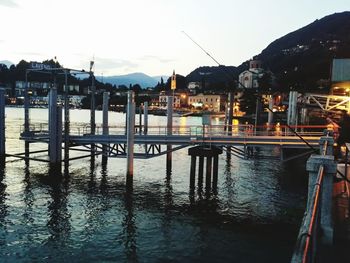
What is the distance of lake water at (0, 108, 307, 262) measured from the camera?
14.8m

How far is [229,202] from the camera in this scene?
22.4 m

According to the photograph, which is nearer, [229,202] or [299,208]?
[299,208]

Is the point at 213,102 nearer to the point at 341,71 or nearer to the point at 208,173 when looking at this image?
the point at 341,71

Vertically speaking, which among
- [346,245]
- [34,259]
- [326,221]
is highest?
[326,221]

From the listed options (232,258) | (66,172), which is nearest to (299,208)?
(232,258)

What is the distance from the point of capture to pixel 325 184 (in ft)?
32.0

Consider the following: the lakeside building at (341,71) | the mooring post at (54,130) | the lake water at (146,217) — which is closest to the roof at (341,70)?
the lakeside building at (341,71)

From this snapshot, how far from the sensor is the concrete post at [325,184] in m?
8.65

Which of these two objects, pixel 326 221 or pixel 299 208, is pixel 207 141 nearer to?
pixel 299 208

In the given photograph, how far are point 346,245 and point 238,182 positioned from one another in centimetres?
1746

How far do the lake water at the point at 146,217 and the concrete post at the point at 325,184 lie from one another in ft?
14.7

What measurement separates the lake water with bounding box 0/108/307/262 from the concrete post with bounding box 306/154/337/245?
4466 mm

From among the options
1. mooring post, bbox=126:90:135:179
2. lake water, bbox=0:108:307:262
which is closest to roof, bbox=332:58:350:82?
lake water, bbox=0:108:307:262

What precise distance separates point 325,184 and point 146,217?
1164 centimetres
